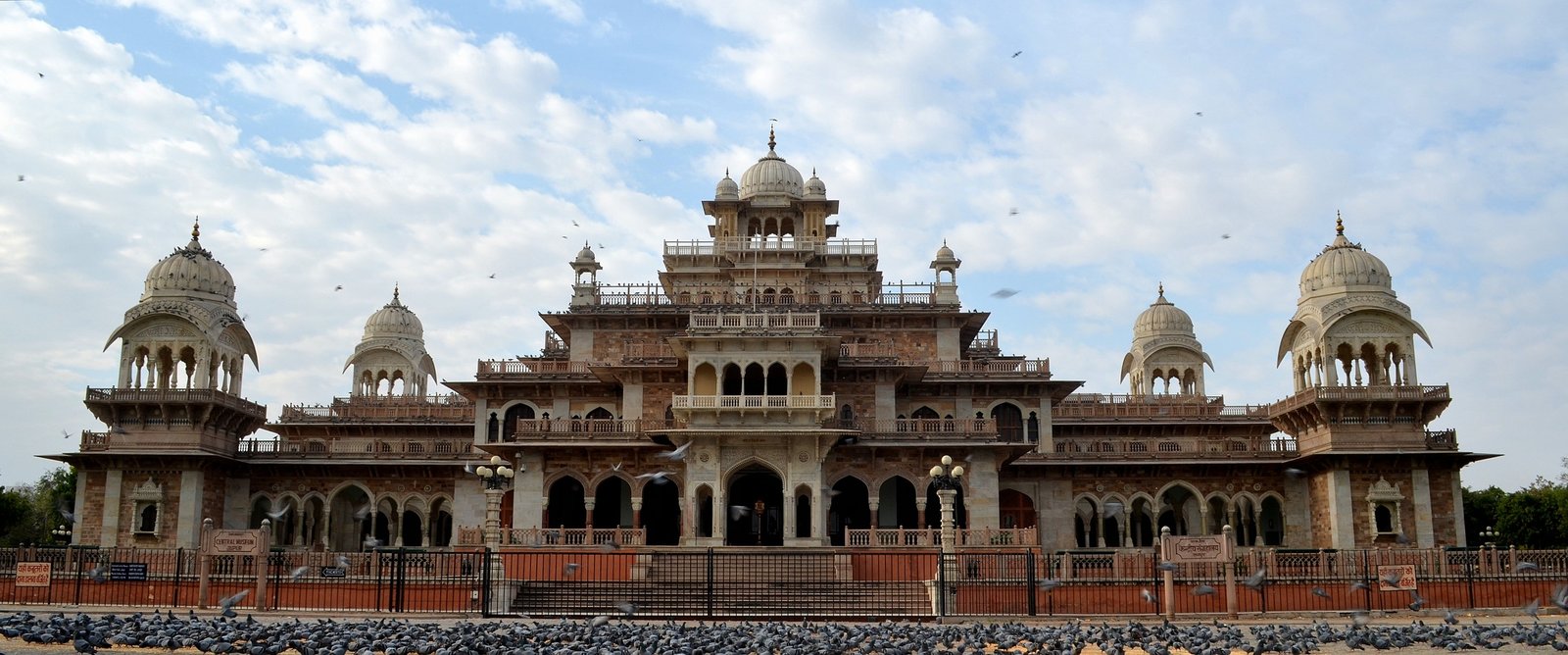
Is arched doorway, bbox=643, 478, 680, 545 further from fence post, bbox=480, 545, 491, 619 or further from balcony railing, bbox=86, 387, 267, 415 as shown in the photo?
fence post, bbox=480, 545, 491, 619

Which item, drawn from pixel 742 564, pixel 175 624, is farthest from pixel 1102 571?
pixel 175 624

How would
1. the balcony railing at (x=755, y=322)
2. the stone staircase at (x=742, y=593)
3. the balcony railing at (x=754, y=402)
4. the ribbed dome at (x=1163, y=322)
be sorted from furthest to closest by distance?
the ribbed dome at (x=1163, y=322)
the balcony railing at (x=755, y=322)
the balcony railing at (x=754, y=402)
the stone staircase at (x=742, y=593)

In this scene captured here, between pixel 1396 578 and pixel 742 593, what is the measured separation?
46.4ft

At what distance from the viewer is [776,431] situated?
39219mm

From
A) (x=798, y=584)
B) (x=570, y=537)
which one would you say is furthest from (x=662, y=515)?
(x=798, y=584)

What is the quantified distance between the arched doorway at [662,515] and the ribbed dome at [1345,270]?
24016 millimetres

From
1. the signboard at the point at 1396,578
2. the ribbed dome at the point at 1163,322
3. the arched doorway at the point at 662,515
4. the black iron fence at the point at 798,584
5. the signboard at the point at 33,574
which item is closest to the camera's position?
the black iron fence at the point at 798,584

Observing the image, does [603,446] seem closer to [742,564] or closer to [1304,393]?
[742,564]

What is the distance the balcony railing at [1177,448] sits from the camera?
4669 cm

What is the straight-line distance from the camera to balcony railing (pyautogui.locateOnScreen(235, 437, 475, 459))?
48.1 meters

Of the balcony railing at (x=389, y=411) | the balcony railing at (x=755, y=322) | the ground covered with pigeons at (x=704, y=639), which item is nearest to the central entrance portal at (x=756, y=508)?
the balcony railing at (x=755, y=322)

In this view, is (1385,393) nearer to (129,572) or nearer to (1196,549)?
(1196,549)

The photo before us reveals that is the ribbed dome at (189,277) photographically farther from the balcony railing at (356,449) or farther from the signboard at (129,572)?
the signboard at (129,572)

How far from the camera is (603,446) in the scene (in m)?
41.8
